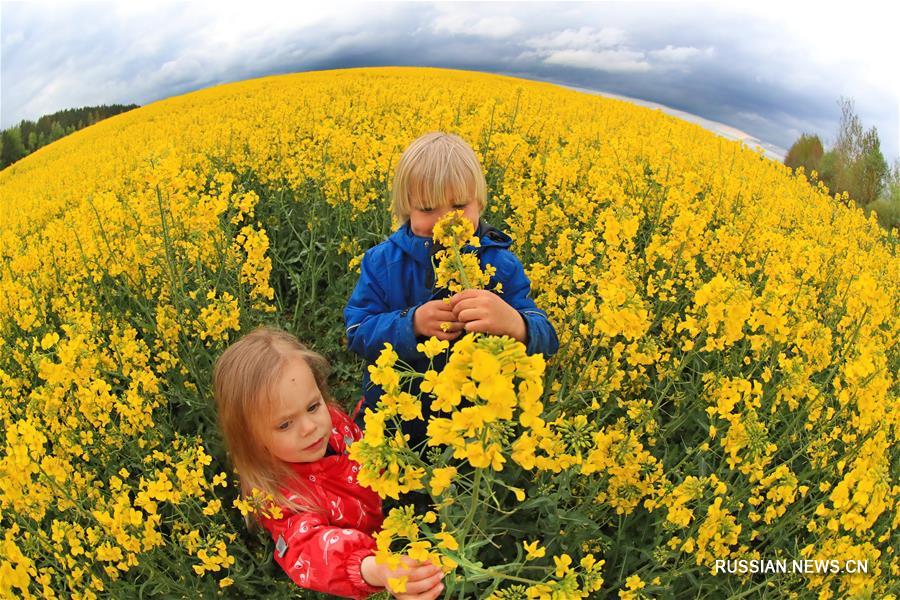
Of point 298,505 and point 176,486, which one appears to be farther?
point 176,486

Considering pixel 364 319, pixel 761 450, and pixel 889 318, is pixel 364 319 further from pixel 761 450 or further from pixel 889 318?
pixel 889 318

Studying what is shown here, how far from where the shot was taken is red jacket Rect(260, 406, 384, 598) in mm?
1919

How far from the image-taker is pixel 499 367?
3.28 ft

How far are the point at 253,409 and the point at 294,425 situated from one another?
0.64ft

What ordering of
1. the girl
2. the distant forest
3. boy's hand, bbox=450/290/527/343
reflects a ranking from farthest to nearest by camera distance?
the distant forest < the girl < boy's hand, bbox=450/290/527/343

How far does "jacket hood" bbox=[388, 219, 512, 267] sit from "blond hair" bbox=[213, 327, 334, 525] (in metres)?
0.70

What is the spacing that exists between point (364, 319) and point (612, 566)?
1592 mm

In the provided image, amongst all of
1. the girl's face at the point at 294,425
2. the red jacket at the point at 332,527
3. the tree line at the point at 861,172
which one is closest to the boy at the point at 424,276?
the girl's face at the point at 294,425

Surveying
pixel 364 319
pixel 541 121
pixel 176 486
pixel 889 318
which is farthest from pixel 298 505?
pixel 541 121

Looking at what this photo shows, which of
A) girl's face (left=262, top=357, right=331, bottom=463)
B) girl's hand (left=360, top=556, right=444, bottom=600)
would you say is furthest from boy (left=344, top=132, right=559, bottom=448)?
girl's hand (left=360, top=556, right=444, bottom=600)

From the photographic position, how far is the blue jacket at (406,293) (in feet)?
7.61

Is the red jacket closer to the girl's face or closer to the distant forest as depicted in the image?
the girl's face

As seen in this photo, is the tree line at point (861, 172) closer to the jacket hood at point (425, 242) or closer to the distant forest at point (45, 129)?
the jacket hood at point (425, 242)

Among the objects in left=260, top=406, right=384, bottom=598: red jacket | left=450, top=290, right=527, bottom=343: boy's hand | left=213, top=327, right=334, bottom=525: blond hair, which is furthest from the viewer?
left=213, top=327, right=334, bottom=525: blond hair
